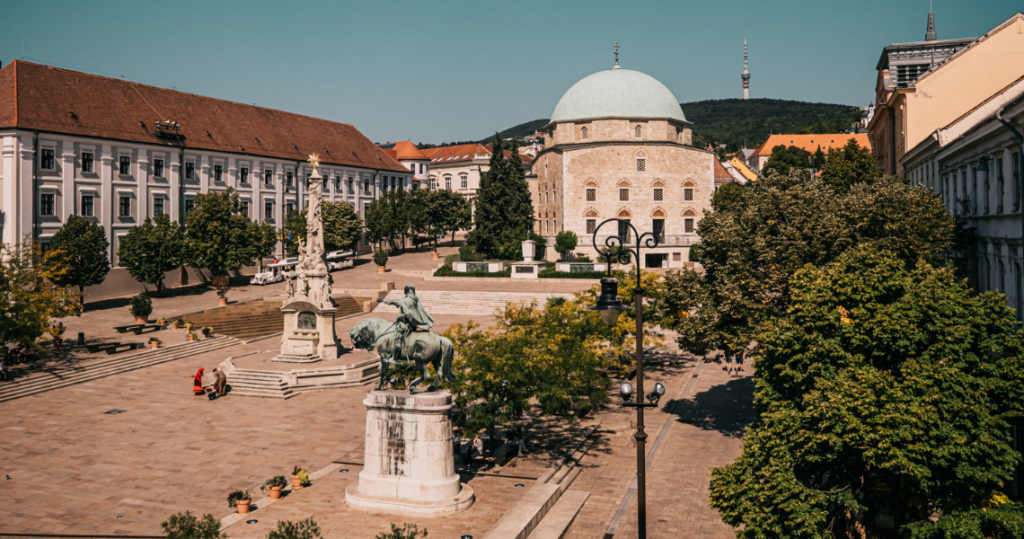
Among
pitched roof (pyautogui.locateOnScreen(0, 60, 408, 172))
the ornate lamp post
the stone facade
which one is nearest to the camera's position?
the ornate lamp post

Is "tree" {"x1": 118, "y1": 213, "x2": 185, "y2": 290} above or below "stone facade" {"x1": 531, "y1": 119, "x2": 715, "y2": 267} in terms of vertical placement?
below

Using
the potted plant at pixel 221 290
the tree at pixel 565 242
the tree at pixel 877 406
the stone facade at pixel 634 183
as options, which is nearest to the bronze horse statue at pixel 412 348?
the tree at pixel 877 406

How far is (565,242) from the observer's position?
79938 millimetres

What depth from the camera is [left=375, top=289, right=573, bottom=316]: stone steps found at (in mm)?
55750

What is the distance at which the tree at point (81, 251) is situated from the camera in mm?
50781

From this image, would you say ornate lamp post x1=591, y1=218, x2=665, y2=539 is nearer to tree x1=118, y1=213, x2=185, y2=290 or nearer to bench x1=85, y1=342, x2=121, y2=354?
bench x1=85, y1=342, x2=121, y2=354

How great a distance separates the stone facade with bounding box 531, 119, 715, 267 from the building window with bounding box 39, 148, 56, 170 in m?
49.5

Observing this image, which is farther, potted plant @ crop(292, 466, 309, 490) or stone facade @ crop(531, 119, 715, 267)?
stone facade @ crop(531, 119, 715, 267)

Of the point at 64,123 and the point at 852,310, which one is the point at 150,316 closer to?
the point at 64,123

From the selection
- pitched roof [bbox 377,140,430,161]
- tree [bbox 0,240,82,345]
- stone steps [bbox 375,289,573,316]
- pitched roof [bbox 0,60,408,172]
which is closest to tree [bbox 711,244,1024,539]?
tree [bbox 0,240,82,345]

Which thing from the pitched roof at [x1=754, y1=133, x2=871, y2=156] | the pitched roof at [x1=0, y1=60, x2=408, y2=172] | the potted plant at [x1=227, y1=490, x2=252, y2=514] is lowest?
the potted plant at [x1=227, y1=490, x2=252, y2=514]

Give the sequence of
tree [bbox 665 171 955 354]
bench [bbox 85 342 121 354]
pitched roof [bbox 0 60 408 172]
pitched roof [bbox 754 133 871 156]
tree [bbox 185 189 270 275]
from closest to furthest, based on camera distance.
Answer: tree [bbox 665 171 955 354], bench [bbox 85 342 121 354], pitched roof [bbox 0 60 408 172], tree [bbox 185 189 270 275], pitched roof [bbox 754 133 871 156]

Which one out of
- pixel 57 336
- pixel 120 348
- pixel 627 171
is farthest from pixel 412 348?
pixel 627 171

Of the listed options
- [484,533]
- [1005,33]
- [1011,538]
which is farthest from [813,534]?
[1005,33]
